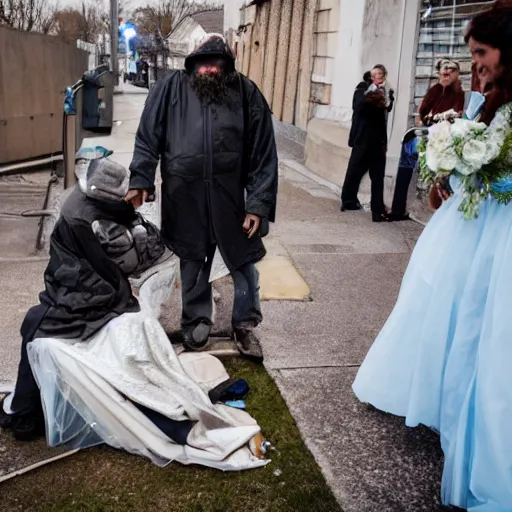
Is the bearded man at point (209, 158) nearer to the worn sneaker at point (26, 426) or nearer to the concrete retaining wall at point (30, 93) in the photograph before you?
the worn sneaker at point (26, 426)

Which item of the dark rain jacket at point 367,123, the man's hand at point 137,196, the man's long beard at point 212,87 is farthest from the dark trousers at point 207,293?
the dark rain jacket at point 367,123

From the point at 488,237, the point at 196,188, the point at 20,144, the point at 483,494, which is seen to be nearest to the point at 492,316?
the point at 488,237

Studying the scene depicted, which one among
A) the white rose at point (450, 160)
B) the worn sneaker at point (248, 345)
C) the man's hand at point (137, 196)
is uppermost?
the white rose at point (450, 160)

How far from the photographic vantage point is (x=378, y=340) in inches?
Answer: 124

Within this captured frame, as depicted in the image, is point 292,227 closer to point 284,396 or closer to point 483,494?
point 284,396

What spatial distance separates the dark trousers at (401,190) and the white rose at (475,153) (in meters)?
4.48

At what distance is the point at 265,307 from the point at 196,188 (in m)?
1.36

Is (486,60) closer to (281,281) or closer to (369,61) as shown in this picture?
(281,281)

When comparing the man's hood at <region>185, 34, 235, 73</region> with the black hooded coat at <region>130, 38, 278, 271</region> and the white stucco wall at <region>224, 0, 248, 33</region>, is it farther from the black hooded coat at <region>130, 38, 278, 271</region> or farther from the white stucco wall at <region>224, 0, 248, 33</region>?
the white stucco wall at <region>224, 0, 248, 33</region>

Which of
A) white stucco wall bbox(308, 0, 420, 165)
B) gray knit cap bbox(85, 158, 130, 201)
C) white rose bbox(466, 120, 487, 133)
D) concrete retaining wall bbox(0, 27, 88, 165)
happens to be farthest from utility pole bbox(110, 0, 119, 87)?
white rose bbox(466, 120, 487, 133)

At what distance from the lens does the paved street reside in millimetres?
2893

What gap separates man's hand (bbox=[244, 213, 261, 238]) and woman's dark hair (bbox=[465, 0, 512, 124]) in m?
1.40

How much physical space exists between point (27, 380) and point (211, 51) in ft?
6.19

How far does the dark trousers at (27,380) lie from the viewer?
2.94 metres
